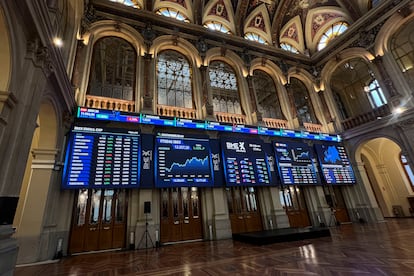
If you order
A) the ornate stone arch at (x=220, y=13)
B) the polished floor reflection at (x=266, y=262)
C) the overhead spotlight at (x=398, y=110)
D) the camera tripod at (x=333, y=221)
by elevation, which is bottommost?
the polished floor reflection at (x=266, y=262)

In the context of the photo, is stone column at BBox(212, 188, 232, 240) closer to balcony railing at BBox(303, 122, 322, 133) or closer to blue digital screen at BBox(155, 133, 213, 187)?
blue digital screen at BBox(155, 133, 213, 187)

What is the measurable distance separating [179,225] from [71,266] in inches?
124

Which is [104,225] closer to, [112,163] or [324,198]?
[112,163]

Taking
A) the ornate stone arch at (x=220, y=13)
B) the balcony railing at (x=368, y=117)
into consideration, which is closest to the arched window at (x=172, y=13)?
the ornate stone arch at (x=220, y=13)

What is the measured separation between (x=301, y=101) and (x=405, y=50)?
17.8 feet

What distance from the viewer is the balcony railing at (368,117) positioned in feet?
29.8

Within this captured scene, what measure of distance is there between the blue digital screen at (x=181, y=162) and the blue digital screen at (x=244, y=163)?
30.0 inches

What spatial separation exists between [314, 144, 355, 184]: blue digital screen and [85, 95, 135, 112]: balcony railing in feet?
28.5

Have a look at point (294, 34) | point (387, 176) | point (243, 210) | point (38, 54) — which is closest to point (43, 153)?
point (38, 54)

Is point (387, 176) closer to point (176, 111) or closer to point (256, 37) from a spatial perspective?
point (256, 37)

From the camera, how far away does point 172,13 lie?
401 inches

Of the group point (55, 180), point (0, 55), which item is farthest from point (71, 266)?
point (0, 55)

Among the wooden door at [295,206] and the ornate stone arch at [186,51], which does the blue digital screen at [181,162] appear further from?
the wooden door at [295,206]

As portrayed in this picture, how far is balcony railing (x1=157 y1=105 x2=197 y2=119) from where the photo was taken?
7758mm
